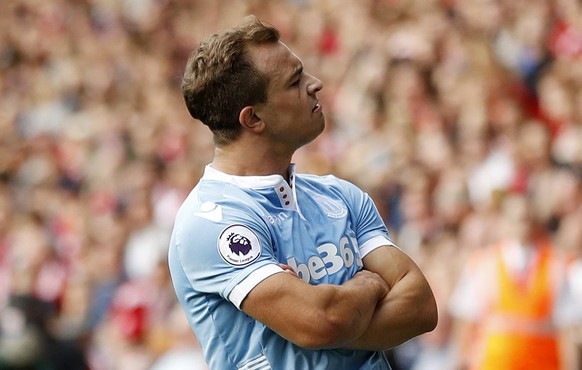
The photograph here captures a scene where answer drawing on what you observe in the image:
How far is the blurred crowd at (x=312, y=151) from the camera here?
29.3 ft

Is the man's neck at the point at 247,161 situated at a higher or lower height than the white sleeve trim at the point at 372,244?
higher

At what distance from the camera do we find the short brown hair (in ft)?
12.8

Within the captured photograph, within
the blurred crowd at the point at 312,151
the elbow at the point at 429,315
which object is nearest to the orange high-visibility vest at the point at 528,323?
the blurred crowd at the point at 312,151

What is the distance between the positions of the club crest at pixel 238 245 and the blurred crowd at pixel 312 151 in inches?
152

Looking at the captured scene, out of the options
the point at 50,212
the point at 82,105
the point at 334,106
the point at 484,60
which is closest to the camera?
the point at 484,60

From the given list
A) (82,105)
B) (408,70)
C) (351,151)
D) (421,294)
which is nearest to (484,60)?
(408,70)

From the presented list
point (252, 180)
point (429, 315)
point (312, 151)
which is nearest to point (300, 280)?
point (252, 180)

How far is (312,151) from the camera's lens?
11336mm

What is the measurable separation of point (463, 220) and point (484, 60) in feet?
7.74

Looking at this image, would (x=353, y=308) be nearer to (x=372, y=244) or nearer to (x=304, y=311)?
(x=304, y=311)

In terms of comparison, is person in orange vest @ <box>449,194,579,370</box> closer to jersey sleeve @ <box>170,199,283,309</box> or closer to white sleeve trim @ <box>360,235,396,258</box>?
white sleeve trim @ <box>360,235,396,258</box>

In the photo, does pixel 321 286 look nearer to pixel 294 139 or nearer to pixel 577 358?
pixel 294 139

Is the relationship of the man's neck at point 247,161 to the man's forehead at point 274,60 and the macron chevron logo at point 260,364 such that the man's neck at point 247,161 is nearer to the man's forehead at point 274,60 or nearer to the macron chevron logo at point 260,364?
the man's forehead at point 274,60

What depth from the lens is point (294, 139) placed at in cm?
404
